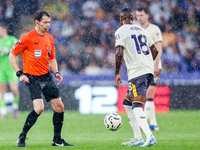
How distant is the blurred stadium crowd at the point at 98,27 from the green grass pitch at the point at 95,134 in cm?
369

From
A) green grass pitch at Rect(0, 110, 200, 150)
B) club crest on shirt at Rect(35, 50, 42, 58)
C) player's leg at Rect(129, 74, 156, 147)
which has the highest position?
club crest on shirt at Rect(35, 50, 42, 58)

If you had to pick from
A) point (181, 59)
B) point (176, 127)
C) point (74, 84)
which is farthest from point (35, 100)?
point (181, 59)

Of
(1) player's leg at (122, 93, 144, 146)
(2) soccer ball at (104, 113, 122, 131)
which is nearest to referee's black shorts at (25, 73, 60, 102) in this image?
(2) soccer ball at (104, 113, 122, 131)

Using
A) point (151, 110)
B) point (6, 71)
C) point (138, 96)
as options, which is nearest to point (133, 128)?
point (138, 96)

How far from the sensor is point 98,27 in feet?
48.5

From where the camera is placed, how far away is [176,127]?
8.16m

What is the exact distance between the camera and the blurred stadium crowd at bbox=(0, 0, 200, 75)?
1356 cm

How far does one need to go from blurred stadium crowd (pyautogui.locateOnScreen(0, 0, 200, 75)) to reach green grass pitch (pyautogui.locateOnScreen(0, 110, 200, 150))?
12.1ft

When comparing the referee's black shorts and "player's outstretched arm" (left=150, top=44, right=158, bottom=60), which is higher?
"player's outstretched arm" (left=150, top=44, right=158, bottom=60)

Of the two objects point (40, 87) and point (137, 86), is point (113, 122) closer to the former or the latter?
point (137, 86)

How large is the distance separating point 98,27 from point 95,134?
832cm

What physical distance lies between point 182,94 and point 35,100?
24.7 feet

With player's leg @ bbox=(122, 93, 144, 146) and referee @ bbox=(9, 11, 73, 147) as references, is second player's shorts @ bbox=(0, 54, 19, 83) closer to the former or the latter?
referee @ bbox=(9, 11, 73, 147)

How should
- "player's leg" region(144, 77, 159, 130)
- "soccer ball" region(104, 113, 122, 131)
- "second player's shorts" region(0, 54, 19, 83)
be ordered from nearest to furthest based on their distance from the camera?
"soccer ball" region(104, 113, 122, 131) < "player's leg" region(144, 77, 159, 130) < "second player's shorts" region(0, 54, 19, 83)
